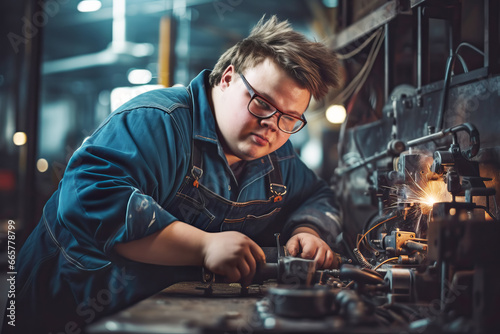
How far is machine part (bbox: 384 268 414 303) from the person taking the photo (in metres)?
1.25

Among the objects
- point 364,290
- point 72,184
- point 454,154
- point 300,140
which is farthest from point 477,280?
point 300,140

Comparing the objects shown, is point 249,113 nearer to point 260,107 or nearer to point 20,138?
point 260,107

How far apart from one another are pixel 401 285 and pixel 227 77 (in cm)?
114

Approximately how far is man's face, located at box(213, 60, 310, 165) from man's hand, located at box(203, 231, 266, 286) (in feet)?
1.90

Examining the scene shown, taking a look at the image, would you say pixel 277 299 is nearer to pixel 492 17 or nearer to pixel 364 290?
pixel 364 290

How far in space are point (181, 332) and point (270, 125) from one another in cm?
109

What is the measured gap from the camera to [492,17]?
1959 millimetres

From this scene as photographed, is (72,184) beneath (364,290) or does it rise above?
above

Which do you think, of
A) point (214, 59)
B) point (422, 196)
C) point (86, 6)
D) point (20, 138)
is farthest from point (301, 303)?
point (214, 59)

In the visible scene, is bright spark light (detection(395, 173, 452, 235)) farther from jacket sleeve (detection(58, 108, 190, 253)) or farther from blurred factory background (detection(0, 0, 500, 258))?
jacket sleeve (detection(58, 108, 190, 253))

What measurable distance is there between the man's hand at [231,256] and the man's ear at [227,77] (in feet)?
2.65

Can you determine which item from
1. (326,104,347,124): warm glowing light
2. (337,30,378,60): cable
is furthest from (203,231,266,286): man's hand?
(337,30,378,60): cable

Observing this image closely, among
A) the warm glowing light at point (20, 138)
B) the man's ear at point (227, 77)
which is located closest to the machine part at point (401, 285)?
the man's ear at point (227, 77)

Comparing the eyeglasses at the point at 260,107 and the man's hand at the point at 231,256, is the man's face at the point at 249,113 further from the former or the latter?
the man's hand at the point at 231,256
